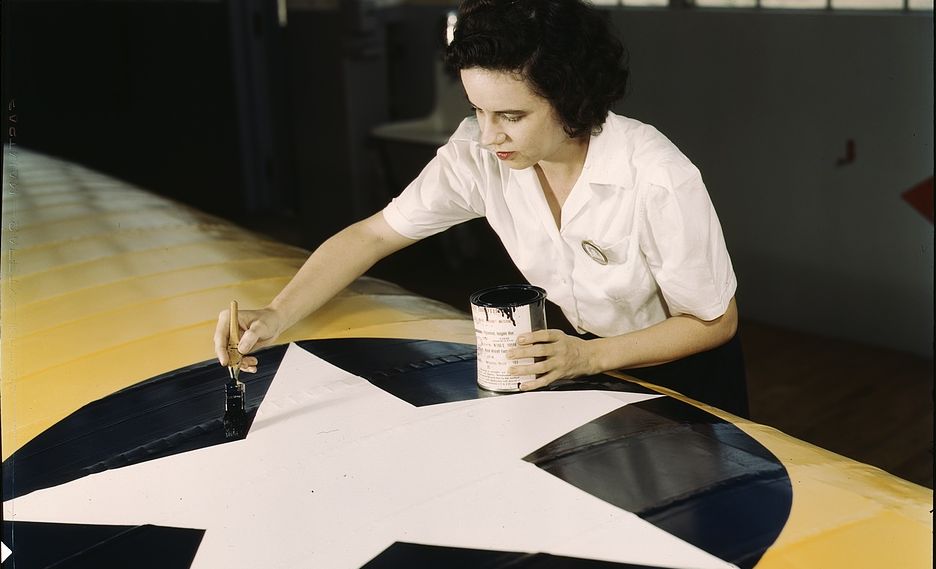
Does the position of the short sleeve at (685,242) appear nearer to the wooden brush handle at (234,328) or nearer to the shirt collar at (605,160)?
the shirt collar at (605,160)

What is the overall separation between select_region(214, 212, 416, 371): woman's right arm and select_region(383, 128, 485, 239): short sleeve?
4cm

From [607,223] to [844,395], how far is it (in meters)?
1.56

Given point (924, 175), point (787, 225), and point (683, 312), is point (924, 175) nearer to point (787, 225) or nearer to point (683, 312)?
point (787, 225)

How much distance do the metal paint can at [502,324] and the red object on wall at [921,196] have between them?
2.05 metres

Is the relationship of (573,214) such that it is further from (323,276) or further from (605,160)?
(323,276)

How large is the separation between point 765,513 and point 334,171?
12.9 feet

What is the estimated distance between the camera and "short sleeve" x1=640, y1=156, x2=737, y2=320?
3.78 feet

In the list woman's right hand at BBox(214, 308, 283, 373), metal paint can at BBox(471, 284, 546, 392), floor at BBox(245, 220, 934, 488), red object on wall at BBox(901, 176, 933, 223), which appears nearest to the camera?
metal paint can at BBox(471, 284, 546, 392)

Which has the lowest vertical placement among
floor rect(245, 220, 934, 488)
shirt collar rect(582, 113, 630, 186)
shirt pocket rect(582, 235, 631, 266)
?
floor rect(245, 220, 934, 488)

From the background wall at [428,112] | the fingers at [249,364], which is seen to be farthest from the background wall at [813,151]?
the fingers at [249,364]

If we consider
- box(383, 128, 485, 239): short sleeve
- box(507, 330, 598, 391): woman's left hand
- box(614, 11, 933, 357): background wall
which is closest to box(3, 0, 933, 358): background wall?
box(614, 11, 933, 357): background wall

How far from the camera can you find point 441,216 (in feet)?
4.84

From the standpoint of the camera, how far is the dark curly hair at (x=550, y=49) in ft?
3.67

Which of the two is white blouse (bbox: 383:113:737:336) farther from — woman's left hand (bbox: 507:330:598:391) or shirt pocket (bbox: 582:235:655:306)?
woman's left hand (bbox: 507:330:598:391)
